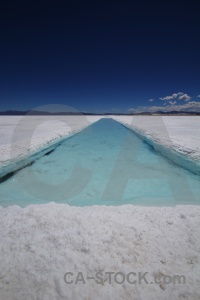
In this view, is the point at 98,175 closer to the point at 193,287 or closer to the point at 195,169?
the point at 195,169

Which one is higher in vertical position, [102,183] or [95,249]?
[95,249]

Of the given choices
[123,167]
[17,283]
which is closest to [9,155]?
[123,167]

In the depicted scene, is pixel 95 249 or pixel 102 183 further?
pixel 102 183

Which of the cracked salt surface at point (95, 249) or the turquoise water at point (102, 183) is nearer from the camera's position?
the cracked salt surface at point (95, 249)

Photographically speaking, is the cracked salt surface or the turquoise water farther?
the turquoise water

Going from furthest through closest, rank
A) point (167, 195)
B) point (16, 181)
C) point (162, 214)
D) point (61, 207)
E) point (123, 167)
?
1. point (123, 167)
2. point (16, 181)
3. point (167, 195)
4. point (61, 207)
5. point (162, 214)

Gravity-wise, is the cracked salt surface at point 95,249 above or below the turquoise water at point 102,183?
above

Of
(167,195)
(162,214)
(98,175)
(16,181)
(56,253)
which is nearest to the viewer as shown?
(56,253)

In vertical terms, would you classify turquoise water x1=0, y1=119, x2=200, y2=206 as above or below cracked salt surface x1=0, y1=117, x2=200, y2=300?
below
